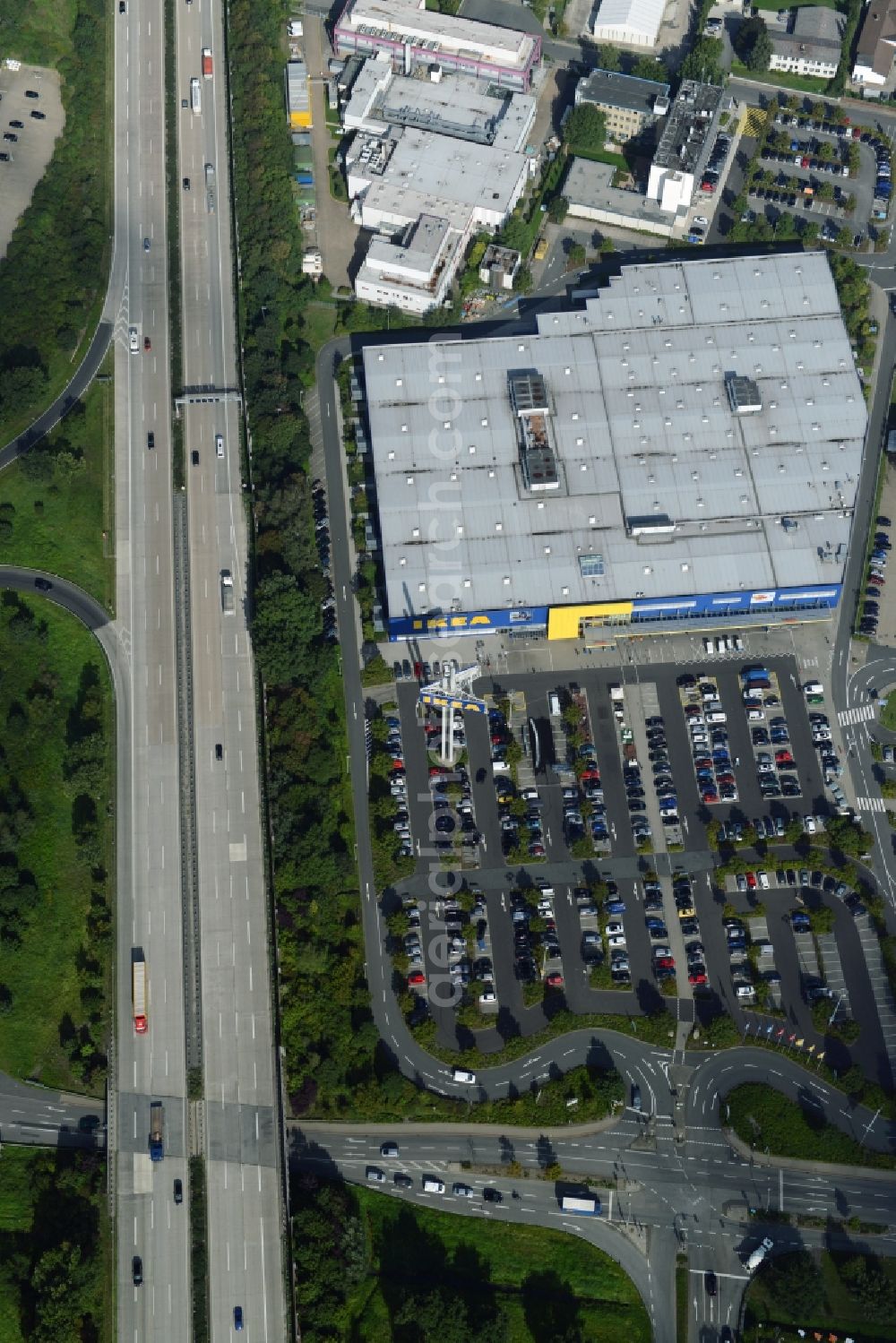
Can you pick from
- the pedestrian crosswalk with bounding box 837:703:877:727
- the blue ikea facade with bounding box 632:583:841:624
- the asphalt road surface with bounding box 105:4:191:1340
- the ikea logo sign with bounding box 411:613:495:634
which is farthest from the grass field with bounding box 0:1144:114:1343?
the pedestrian crosswalk with bounding box 837:703:877:727

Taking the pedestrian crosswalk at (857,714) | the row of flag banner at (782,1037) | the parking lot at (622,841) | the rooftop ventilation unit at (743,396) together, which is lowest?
the row of flag banner at (782,1037)

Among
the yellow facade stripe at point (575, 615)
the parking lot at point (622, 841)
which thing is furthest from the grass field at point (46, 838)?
the yellow facade stripe at point (575, 615)

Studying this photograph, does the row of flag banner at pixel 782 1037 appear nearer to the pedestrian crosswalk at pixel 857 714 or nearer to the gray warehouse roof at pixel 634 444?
the pedestrian crosswalk at pixel 857 714

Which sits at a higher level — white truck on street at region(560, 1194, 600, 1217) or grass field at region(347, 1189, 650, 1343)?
white truck on street at region(560, 1194, 600, 1217)

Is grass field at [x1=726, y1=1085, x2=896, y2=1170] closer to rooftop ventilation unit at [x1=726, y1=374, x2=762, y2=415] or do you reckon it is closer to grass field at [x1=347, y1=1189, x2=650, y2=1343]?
grass field at [x1=347, y1=1189, x2=650, y2=1343]

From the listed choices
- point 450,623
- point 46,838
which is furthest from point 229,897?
point 450,623

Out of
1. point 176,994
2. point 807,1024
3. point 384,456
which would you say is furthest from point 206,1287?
point 384,456
